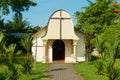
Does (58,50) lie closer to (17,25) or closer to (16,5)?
(16,5)

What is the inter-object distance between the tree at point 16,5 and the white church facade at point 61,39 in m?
16.1

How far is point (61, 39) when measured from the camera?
38594 millimetres

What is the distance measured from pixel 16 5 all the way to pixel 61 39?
19.7 metres

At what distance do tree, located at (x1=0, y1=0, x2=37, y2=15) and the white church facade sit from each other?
16.1 meters

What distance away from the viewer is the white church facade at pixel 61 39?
38406mm

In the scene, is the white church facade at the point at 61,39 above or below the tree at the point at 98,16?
below

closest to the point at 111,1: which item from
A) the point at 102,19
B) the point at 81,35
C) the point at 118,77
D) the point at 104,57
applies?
the point at 102,19

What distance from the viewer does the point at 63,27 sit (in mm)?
38594

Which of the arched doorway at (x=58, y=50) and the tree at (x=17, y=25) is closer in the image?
the arched doorway at (x=58, y=50)

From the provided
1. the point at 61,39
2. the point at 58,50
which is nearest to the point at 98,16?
the point at 58,50

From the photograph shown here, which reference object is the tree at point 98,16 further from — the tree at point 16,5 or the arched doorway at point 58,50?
the tree at point 16,5

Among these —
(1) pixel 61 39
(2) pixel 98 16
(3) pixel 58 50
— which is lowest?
(3) pixel 58 50

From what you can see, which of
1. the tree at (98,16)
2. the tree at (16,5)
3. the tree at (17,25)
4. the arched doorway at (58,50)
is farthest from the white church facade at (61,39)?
the tree at (17,25)

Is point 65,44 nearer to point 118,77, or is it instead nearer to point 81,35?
point 81,35
